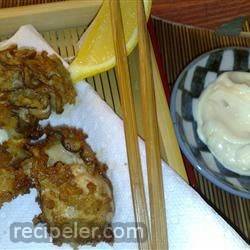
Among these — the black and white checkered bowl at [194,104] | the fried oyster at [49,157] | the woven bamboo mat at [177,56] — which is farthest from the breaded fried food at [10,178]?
the black and white checkered bowl at [194,104]

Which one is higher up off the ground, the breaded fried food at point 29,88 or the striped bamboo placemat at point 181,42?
the breaded fried food at point 29,88

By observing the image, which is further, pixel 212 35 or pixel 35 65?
pixel 212 35


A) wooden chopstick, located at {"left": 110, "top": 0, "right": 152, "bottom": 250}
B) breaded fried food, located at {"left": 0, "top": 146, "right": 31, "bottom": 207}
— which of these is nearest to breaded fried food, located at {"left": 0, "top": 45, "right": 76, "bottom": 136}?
breaded fried food, located at {"left": 0, "top": 146, "right": 31, "bottom": 207}

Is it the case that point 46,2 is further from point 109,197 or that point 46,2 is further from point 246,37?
→ point 109,197

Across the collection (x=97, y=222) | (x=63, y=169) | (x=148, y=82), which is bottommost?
(x=97, y=222)

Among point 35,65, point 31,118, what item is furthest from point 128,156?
point 35,65

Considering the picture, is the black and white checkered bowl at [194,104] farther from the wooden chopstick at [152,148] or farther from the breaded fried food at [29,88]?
the breaded fried food at [29,88]
